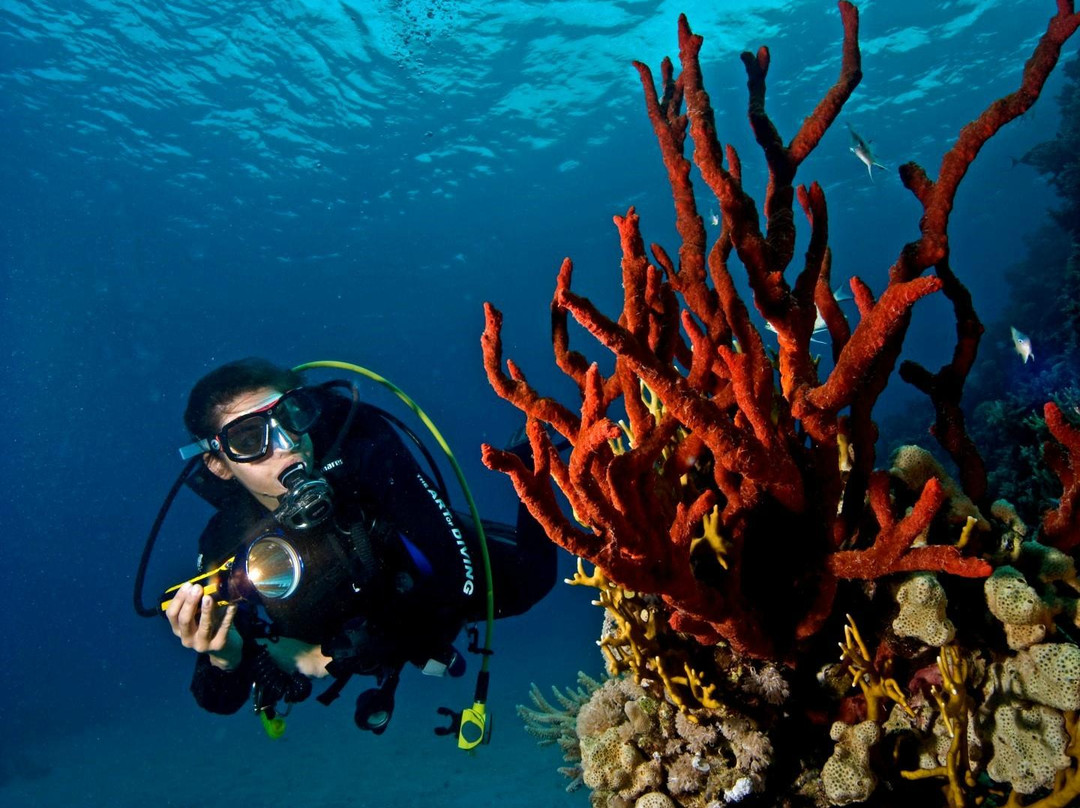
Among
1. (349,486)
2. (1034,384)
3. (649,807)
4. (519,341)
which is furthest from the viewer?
(519,341)

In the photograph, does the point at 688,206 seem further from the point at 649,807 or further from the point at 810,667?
the point at 649,807

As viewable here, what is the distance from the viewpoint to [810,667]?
2.50 metres

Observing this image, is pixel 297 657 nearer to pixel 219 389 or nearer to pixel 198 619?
pixel 198 619

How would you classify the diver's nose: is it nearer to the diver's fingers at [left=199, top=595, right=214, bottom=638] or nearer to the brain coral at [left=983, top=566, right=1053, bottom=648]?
the diver's fingers at [left=199, top=595, right=214, bottom=638]

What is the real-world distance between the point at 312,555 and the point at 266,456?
3.36 ft

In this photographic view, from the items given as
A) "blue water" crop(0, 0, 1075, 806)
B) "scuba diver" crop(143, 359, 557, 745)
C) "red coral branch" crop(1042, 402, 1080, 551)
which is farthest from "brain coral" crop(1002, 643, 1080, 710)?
"blue water" crop(0, 0, 1075, 806)

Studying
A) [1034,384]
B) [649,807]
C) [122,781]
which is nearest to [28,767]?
[122,781]

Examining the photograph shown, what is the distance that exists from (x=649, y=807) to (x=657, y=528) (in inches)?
54.7

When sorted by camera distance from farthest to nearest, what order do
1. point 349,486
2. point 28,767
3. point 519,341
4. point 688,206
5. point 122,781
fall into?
point 519,341 < point 28,767 < point 122,781 < point 349,486 < point 688,206

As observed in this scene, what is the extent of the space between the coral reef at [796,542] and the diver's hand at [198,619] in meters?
2.67

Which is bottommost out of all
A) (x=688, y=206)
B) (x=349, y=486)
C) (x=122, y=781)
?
(x=122, y=781)

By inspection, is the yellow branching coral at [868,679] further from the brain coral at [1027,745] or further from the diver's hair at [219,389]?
the diver's hair at [219,389]

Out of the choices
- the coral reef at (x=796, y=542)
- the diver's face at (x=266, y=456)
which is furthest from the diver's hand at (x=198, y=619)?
the coral reef at (x=796, y=542)

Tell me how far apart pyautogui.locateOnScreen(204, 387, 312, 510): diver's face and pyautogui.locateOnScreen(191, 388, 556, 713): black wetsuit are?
0.18 meters
